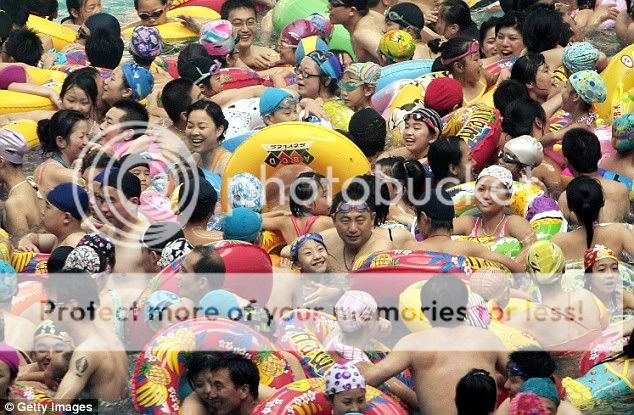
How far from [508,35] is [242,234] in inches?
172

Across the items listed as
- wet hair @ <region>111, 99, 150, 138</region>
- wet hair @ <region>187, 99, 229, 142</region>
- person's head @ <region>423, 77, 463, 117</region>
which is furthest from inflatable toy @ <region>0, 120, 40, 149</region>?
person's head @ <region>423, 77, 463, 117</region>

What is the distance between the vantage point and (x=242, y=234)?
441 inches

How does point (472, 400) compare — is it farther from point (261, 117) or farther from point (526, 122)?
point (261, 117)

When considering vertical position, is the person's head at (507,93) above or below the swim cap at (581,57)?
below

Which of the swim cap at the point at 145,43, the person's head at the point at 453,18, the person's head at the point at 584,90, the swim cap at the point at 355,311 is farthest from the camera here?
the person's head at the point at 453,18

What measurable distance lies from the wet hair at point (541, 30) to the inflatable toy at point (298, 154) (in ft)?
8.63

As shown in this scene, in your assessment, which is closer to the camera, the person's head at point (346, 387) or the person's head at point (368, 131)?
the person's head at point (346, 387)

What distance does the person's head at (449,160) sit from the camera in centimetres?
1234

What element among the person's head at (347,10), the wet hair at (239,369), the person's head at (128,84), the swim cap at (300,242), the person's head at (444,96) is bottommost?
the person's head at (128,84)

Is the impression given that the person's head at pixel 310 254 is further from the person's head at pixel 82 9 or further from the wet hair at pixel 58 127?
the person's head at pixel 82 9

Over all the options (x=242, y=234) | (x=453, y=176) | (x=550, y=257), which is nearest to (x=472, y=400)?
(x=550, y=257)

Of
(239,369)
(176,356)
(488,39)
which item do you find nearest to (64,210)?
(176,356)

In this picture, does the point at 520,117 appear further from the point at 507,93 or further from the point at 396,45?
the point at 396,45

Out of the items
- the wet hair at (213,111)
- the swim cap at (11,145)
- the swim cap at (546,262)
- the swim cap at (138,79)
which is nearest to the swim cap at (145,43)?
the swim cap at (138,79)
